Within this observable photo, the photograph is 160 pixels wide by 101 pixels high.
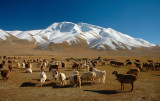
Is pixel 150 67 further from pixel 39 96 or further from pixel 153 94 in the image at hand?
pixel 39 96

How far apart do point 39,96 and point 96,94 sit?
4.74m

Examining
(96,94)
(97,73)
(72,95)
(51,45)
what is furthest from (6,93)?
(51,45)

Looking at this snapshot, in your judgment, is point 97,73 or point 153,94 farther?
point 97,73

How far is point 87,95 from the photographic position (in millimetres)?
9773

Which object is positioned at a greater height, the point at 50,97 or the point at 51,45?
the point at 51,45

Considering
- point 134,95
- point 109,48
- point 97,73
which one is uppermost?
point 109,48

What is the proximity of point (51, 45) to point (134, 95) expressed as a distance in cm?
15174

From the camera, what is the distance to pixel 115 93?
33.7 ft

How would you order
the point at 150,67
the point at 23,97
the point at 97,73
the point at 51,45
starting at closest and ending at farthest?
the point at 23,97 < the point at 97,73 < the point at 150,67 < the point at 51,45

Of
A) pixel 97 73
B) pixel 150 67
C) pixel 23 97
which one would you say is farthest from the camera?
pixel 150 67

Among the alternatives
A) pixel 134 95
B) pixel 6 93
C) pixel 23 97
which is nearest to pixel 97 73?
pixel 134 95

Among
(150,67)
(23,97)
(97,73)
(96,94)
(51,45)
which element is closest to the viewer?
(23,97)

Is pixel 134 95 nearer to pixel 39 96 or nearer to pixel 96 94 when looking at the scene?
pixel 96 94

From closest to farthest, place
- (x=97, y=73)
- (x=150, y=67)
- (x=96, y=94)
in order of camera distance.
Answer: (x=96, y=94), (x=97, y=73), (x=150, y=67)
